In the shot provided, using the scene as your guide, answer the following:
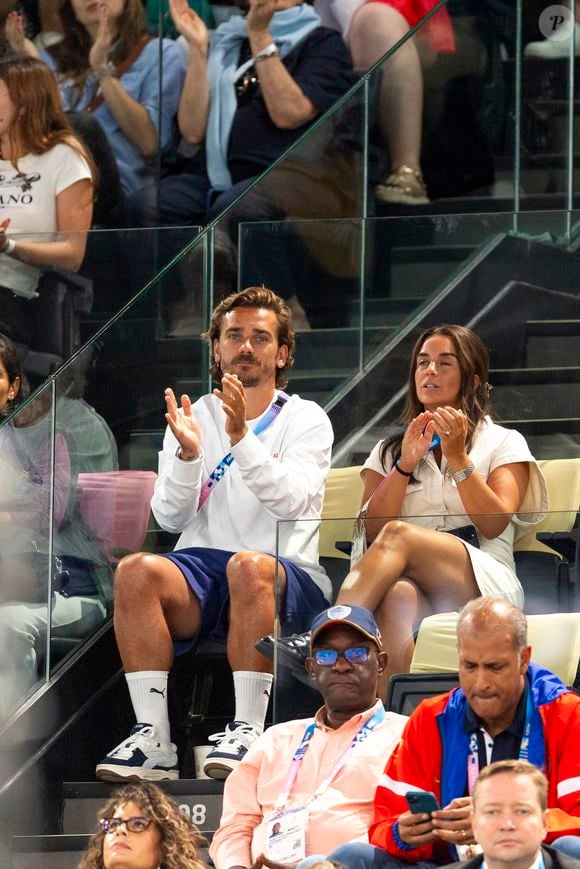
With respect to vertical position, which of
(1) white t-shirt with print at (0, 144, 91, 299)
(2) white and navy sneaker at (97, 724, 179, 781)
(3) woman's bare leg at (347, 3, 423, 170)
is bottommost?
(2) white and navy sneaker at (97, 724, 179, 781)

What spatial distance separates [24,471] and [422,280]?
2261 mm

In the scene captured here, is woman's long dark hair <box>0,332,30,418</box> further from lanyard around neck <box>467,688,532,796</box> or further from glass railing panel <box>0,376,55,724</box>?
lanyard around neck <box>467,688,532,796</box>

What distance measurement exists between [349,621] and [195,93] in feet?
16.7

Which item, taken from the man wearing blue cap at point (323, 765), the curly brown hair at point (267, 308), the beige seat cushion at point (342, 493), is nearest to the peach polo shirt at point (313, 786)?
the man wearing blue cap at point (323, 765)

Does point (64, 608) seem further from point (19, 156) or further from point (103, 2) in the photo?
point (103, 2)

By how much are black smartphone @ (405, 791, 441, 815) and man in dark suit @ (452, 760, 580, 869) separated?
0.27 metres

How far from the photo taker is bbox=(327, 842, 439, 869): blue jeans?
5.24 meters

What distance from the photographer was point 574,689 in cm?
591

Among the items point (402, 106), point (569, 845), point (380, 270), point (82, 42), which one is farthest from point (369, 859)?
point (82, 42)

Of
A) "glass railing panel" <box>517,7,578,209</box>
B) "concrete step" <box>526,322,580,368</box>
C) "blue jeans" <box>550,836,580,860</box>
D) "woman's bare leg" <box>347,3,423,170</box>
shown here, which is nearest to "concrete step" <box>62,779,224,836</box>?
"blue jeans" <box>550,836,580,860</box>

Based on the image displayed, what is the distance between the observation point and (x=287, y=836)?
5.62 m

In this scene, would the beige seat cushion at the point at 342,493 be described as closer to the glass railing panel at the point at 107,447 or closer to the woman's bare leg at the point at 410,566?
the glass railing panel at the point at 107,447

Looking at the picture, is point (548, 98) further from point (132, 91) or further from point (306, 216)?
point (132, 91)

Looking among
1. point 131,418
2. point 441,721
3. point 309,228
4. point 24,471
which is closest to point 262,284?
point 309,228
